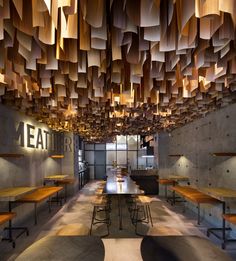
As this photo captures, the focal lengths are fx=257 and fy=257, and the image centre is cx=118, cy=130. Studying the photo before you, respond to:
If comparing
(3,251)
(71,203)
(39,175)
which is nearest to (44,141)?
(39,175)

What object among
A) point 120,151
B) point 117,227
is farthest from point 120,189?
point 120,151

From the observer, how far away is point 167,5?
168 cm

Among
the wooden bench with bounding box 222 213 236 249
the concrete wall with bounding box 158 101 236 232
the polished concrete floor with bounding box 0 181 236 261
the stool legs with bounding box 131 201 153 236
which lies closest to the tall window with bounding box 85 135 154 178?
the concrete wall with bounding box 158 101 236 232

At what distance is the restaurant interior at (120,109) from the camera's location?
1736 mm

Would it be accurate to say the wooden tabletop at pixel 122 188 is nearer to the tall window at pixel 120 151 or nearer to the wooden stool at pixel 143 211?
the wooden stool at pixel 143 211

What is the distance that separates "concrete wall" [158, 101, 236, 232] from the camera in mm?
5344

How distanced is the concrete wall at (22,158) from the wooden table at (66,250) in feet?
10.9

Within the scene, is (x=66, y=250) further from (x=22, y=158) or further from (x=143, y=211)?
(x=143, y=211)

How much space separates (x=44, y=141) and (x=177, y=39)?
6.98 meters

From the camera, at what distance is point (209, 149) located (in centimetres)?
647

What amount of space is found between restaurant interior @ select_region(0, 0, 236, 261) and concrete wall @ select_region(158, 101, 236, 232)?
0.09 ft

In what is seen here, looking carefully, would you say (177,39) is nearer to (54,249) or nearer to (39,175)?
(54,249)

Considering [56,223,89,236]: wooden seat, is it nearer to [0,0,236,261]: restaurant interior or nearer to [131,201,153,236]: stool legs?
[0,0,236,261]: restaurant interior

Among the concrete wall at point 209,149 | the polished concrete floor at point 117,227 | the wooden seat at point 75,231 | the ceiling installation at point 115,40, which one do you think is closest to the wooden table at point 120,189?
the polished concrete floor at point 117,227
